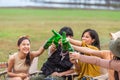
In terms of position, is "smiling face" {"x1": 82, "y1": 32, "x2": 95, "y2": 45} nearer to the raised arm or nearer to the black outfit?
the black outfit

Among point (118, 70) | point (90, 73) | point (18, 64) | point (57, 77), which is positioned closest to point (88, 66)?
point (90, 73)

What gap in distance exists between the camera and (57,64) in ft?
18.5

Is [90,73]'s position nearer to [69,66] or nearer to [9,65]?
[69,66]

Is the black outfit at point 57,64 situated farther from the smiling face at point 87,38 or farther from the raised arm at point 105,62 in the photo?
the raised arm at point 105,62

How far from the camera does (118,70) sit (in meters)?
3.61

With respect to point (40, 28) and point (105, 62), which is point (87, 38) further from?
point (40, 28)

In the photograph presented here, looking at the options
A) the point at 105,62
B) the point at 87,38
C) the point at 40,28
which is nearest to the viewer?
the point at 105,62

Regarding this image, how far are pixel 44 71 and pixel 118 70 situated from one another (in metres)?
2.21

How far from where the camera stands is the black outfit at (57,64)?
5621 mm

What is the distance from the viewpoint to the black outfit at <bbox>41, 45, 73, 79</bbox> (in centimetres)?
562

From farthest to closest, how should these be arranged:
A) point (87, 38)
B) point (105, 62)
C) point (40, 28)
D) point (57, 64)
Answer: point (40, 28)
point (57, 64)
point (87, 38)
point (105, 62)

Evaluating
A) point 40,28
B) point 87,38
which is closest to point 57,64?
point 87,38

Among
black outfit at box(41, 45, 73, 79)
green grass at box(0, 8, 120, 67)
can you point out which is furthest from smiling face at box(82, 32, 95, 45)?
green grass at box(0, 8, 120, 67)

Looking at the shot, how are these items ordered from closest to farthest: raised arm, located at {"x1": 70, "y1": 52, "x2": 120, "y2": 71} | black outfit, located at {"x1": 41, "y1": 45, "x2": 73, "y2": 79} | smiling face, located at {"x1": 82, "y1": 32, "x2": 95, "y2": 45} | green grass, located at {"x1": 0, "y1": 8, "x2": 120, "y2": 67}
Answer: raised arm, located at {"x1": 70, "y1": 52, "x2": 120, "y2": 71}
smiling face, located at {"x1": 82, "y1": 32, "x2": 95, "y2": 45}
black outfit, located at {"x1": 41, "y1": 45, "x2": 73, "y2": 79}
green grass, located at {"x1": 0, "y1": 8, "x2": 120, "y2": 67}
